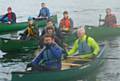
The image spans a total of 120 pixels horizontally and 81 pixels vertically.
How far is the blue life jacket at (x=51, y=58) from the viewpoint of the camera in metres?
15.0

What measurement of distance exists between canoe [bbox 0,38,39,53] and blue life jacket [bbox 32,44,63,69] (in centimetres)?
662

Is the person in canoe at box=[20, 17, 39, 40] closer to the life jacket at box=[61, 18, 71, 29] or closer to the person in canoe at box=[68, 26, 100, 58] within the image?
the life jacket at box=[61, 18, 71, 29]

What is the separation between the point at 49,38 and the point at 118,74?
4.82 m

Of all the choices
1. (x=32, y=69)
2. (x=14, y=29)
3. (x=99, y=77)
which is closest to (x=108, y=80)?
(x=99, y=77)

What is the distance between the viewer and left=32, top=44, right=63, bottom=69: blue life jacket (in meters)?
15.0

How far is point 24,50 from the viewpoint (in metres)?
22.5

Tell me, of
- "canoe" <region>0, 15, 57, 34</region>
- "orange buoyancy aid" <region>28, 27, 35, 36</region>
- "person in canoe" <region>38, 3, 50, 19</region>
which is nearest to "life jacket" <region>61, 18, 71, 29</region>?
"orange buoyancy aid" <region>28, 27, 35, 36</region>

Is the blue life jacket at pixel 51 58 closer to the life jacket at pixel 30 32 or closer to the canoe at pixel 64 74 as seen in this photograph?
the canoe at pixel 64 74

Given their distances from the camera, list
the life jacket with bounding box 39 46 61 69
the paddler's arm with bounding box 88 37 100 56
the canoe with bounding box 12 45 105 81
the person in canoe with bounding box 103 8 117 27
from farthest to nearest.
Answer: the person in canoe with bounding box 103 8 117 27 < the paddler's arm with bounding box 88 37 100 56 < the life jacket with bounding box 39 46 61 69 < the canoe with bounding box 12 45 105 81

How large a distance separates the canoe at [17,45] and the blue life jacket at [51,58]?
261 inches

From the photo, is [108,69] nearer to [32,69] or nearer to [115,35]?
[32,69]

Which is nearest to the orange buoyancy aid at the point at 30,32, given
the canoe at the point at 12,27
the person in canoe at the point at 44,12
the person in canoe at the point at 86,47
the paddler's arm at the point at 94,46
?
the person in canoe at the point at 86,47

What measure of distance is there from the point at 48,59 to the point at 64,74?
0.89 m

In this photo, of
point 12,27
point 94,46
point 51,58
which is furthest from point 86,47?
point 12,27
